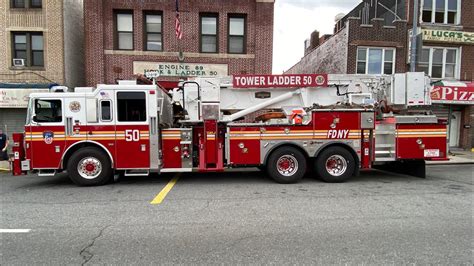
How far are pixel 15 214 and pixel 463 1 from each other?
20.4 meters

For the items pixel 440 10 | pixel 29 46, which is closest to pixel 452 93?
pixel 440 10

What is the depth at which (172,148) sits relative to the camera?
24.0ft

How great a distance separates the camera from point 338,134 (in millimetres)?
7473

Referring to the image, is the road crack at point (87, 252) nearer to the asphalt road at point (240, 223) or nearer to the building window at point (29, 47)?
the asphalt road at point (240, 223)

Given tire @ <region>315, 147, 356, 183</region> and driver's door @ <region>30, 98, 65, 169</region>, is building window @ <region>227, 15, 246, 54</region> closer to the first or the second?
tire @ <region>315, 147, 356, 183</region>

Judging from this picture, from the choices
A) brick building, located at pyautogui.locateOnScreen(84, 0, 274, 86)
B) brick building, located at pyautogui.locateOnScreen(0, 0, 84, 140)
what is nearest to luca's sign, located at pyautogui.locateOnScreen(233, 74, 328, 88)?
brick building, located at pyautogui.locateOnScreen(84, 0, 274, 86)

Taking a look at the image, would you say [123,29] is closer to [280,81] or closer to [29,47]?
[29,47]

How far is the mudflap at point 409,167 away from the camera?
26.3 feet

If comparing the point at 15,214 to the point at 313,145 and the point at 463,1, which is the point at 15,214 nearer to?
the point at 313,145

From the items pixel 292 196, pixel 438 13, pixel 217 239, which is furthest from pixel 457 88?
pixel 217 239

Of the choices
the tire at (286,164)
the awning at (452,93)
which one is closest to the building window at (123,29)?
the tire at (286,164)

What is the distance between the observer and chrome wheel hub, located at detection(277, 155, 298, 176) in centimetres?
741

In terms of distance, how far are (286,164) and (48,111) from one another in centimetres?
611

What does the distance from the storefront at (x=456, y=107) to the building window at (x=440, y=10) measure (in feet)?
11.2
